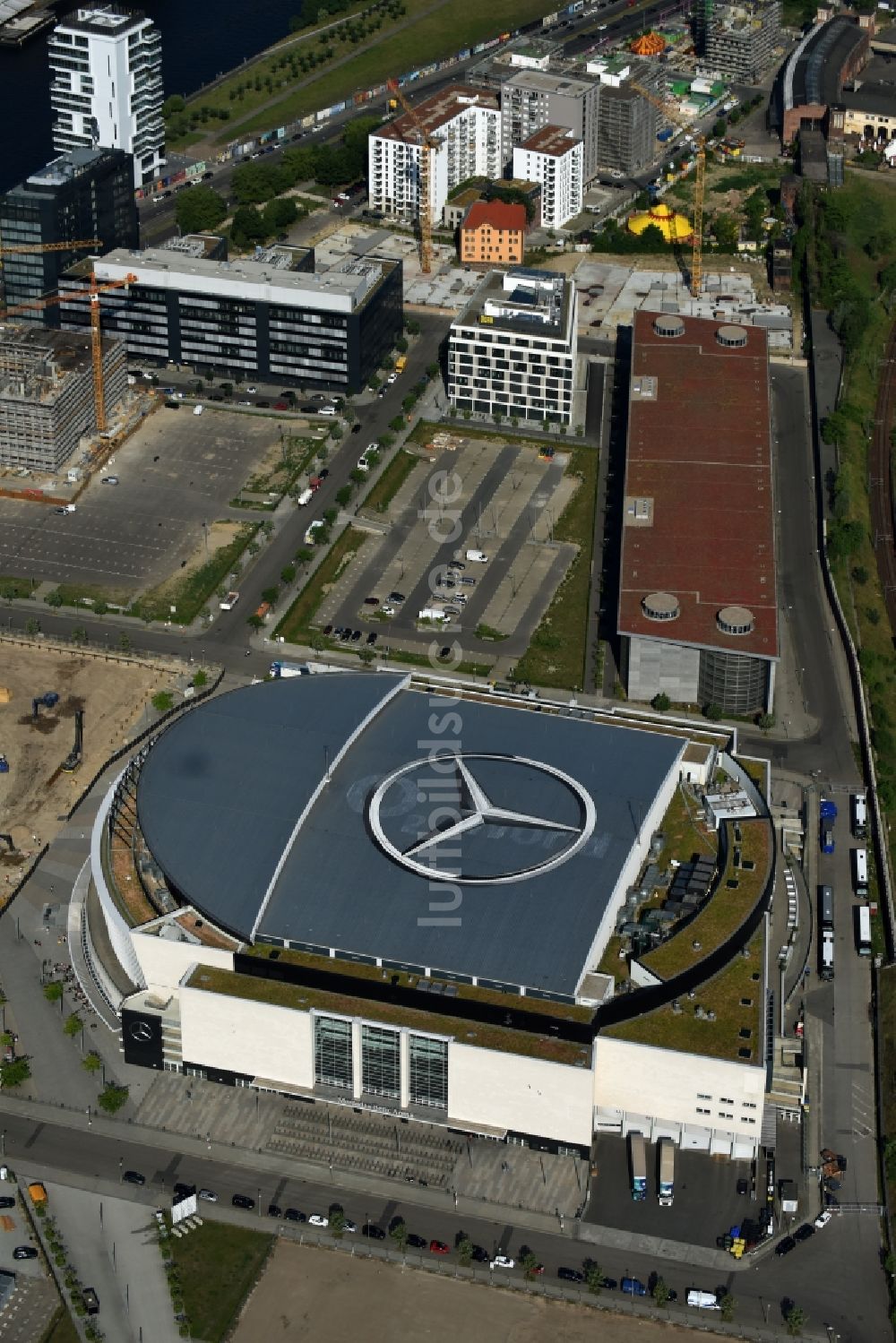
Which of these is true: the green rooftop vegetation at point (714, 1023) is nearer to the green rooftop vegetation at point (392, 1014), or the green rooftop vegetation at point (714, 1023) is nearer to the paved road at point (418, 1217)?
the green rooftop vegetation at point (392, 1014)

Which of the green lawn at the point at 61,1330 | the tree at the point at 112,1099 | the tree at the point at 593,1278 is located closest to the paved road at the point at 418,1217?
the tree at the point at 593,1278

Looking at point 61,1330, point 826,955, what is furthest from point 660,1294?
point 61,1330

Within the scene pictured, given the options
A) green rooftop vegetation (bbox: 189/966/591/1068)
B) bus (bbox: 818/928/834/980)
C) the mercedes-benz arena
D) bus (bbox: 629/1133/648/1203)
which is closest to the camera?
bus (bbox: 629/1133/648/1203)

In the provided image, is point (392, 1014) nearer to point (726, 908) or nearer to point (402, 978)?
point (402, 978)

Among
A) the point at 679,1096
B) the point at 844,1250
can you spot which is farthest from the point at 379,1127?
the point at 844,1250

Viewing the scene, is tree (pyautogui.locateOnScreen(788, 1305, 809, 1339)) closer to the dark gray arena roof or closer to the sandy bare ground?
the sandy bare ground

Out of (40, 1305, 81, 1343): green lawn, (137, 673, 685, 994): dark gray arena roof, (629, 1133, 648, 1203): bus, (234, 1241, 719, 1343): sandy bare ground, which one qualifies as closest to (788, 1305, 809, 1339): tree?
(234, 1241, 719, 1343): sandy bare ground

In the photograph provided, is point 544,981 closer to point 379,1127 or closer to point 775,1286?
point 379,1127
